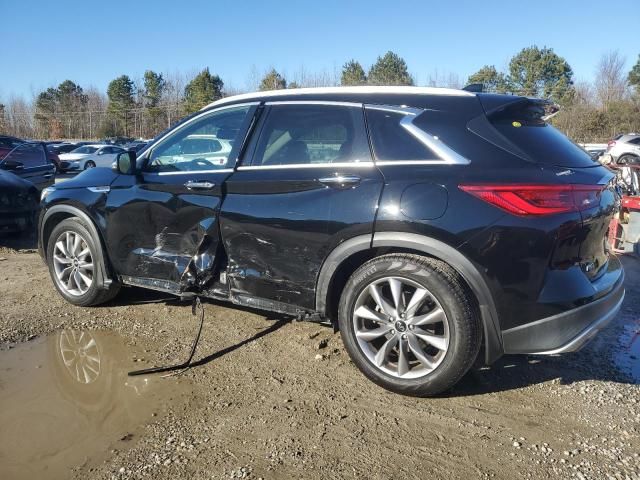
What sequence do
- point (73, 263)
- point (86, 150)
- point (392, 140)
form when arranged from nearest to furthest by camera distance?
point (392, 140)
point (73, 263)
point (86, 150)

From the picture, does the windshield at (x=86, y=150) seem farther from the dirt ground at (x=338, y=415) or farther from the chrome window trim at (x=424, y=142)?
the chrome window trim at (x=424, y=142)

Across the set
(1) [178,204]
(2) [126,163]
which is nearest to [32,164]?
(2) [126,163]

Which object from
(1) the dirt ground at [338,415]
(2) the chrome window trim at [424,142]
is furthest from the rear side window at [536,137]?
(1) the dirt ground at [338,415]

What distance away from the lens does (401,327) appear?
3.17m

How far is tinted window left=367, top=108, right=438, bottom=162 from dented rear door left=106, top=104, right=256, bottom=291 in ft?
3.46

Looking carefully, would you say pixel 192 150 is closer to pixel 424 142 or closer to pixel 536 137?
pixel 424 142

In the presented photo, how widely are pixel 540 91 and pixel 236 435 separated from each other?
1929 inches

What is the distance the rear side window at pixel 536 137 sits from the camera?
305cm

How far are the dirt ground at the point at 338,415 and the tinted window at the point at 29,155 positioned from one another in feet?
25.1

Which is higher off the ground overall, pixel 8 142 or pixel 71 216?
pixel 8 142

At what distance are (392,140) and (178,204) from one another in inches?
68.3

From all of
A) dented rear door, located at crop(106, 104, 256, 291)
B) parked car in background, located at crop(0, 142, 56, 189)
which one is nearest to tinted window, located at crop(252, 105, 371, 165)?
dented rear door, located at crop(106, 104, 256, 291)

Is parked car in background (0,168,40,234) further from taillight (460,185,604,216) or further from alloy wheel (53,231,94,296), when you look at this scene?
taillight (460,185,604,216)

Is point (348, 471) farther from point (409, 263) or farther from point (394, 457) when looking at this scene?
point (409, 263)
